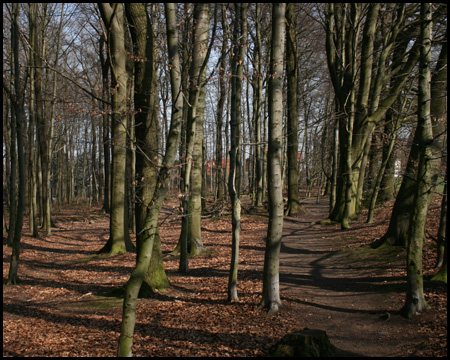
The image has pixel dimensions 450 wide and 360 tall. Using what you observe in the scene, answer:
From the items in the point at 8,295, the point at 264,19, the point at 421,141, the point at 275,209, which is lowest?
the point at 8,295

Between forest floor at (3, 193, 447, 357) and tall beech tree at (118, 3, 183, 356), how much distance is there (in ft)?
4.02

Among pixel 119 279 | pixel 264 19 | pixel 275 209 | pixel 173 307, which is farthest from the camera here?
pixel 264 19

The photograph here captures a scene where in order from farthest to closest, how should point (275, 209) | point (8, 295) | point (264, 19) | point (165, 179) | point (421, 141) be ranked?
point (264, 19)
point (8, 295)
point (275, 209)
point (421, 141)
point (165, 179)

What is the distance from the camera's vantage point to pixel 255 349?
18.4 ft

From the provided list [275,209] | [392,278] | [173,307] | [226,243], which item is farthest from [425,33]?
[226,243]

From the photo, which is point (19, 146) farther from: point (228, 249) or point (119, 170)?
point (228, 249)

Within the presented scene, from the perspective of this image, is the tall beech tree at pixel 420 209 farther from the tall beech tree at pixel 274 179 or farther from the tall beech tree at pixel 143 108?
the tall beech tree at pixel 143 108

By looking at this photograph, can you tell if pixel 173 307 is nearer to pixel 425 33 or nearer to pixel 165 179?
pixel 165 179

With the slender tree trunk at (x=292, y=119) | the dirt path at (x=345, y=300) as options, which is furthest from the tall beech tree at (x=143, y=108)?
the slender tree trunk at (x=292, y=119)

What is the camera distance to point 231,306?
7625 mm

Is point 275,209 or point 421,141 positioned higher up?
point 421,141

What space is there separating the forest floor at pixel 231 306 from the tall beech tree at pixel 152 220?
1225mm

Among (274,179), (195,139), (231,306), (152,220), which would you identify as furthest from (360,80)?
(152,220)

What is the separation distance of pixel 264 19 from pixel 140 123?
16178mm
